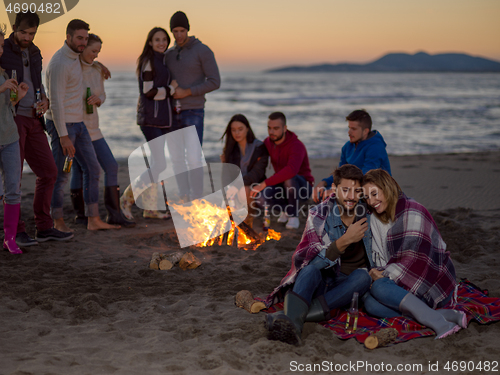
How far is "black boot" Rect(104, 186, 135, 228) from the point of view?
5439 mm

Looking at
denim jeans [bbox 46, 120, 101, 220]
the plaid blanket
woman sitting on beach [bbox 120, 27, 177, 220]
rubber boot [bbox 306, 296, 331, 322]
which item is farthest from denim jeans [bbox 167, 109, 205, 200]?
rubber boot [bbox 306, 296, 331, 322]

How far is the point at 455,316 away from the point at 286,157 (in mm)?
2855

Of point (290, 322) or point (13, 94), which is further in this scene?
point (13, 94)

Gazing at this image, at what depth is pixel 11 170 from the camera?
4.21 metres

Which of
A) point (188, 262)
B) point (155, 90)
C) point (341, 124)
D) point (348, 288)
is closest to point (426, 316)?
point (348, 288)

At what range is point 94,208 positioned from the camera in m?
5.34

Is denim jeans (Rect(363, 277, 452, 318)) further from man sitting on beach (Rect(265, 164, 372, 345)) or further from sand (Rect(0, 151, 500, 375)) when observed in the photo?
sand (Rect(0, 151, 500, 375))

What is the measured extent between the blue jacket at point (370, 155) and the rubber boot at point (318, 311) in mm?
1994

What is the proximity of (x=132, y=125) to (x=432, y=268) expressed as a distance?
46.8 feet

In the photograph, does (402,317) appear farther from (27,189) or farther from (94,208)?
(27,189)

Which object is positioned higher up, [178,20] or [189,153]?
[178,20]

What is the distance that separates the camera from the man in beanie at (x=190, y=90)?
18.7 feet

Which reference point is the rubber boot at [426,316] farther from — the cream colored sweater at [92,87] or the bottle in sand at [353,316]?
the cream colored sweater at [92,87]

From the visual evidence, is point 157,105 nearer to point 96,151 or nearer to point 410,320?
point 96,151
